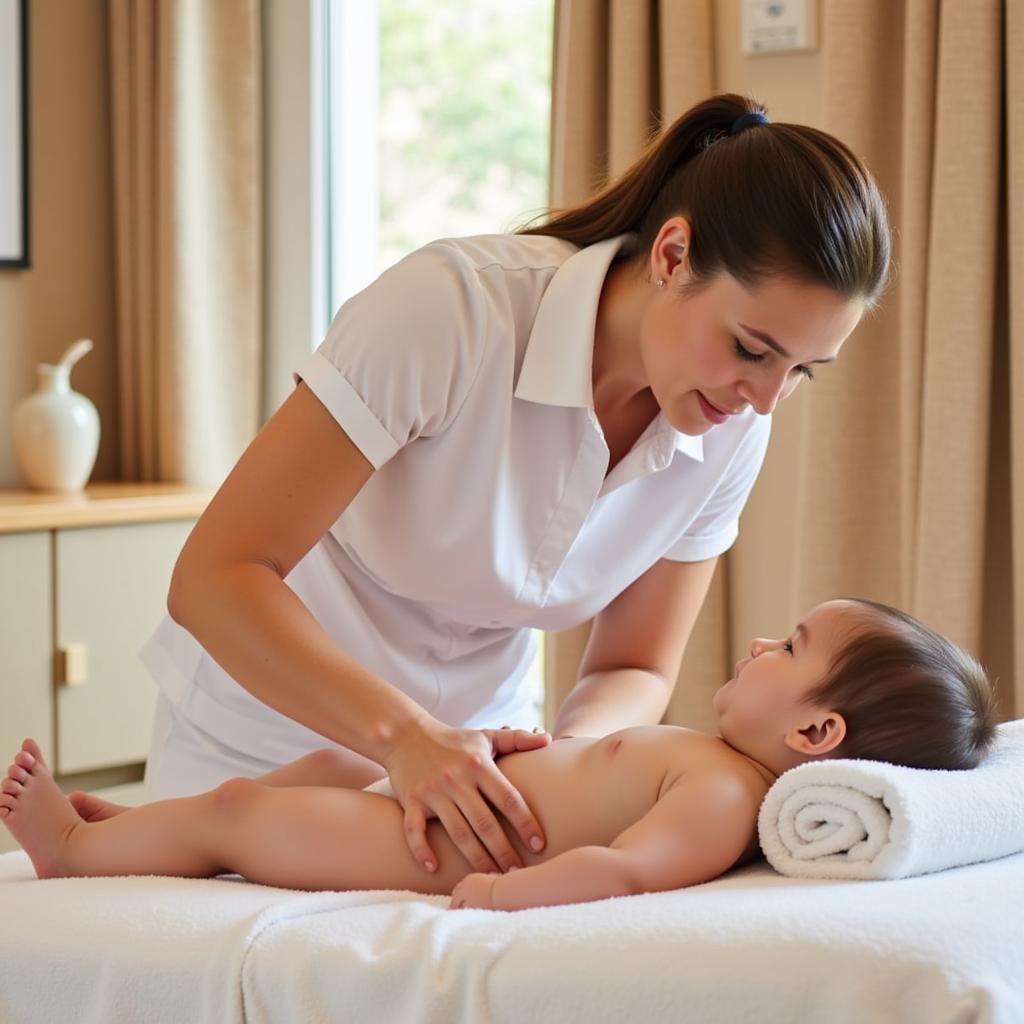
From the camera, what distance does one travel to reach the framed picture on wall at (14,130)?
374 centimetres

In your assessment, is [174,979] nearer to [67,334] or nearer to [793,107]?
[793,107]

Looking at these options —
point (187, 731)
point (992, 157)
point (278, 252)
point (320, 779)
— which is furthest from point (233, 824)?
point (278, 252)

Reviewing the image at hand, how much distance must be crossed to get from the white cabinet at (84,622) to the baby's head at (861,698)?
2.04m

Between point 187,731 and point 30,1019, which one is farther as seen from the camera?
point 187,731

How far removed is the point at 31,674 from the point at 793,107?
195 cm

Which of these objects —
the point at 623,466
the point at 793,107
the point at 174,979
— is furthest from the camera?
the point at 793,107

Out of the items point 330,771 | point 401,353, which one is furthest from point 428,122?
point 330,771

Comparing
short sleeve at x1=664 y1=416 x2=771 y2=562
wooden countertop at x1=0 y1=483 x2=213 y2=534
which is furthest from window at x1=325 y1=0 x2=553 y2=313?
short sleeve at x1=664 y1=416 x2=771 y2=562

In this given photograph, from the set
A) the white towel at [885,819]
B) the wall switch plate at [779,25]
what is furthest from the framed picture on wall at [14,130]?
the white towel at [885,819]

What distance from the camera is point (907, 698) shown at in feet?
4.66

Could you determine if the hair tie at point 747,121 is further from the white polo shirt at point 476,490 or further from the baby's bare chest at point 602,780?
the baby's bare chest at point 602,780

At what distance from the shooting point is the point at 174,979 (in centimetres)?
123

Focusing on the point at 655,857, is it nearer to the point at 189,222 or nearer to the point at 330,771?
the point at 330,771

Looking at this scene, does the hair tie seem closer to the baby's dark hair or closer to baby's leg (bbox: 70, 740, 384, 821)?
the baby's dark hair
